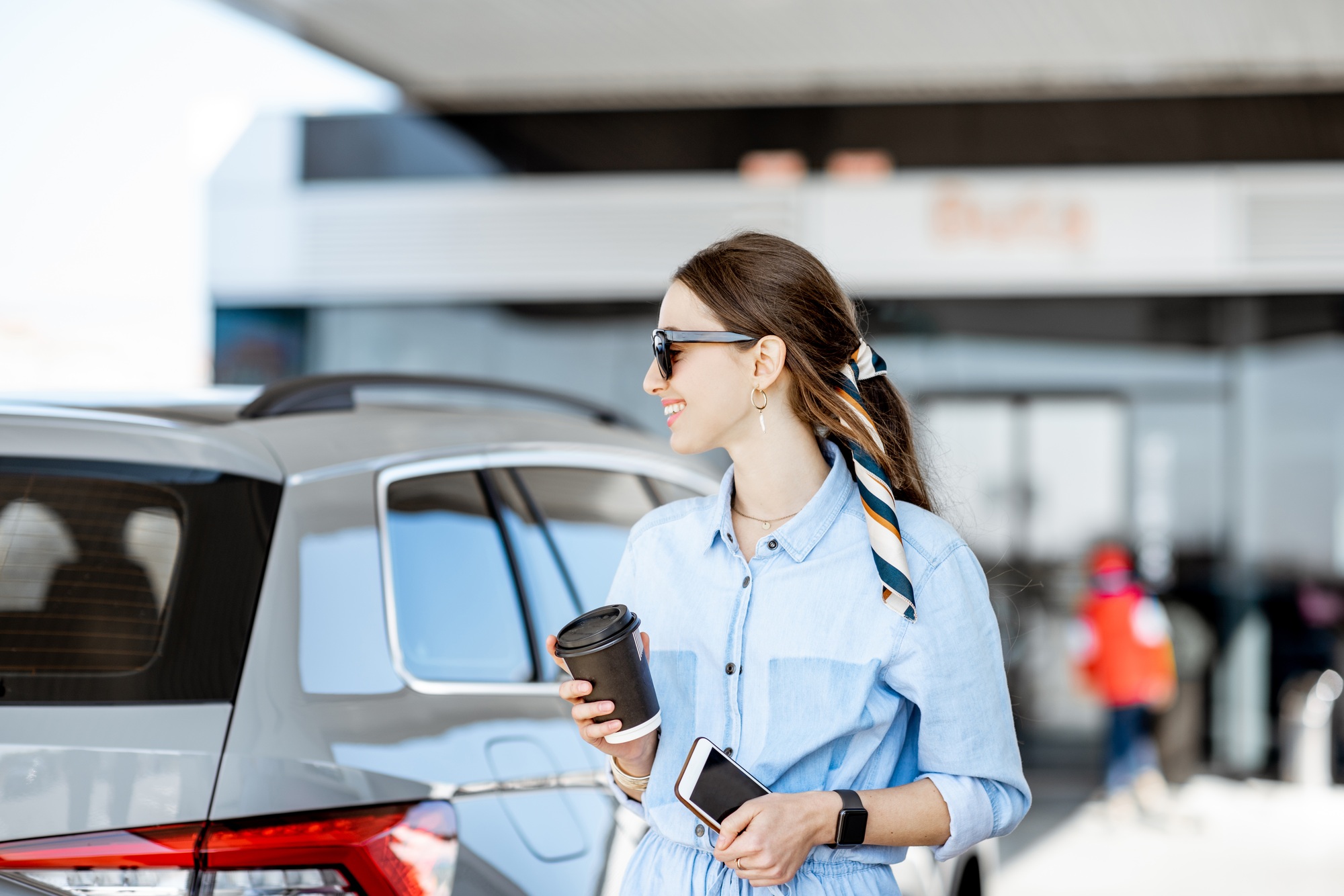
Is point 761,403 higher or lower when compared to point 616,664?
higher

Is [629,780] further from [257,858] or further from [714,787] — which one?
[257,858]

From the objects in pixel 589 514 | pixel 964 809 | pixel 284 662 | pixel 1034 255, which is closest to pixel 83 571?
pixel 284 662

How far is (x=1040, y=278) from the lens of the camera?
8953 mm

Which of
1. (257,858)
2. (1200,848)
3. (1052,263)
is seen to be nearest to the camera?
(257,858)

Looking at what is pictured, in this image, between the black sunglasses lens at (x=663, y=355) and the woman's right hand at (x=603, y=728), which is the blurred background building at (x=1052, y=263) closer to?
the black sunglasses lens at (x=663, y=355)

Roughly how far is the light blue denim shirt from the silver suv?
41 cm

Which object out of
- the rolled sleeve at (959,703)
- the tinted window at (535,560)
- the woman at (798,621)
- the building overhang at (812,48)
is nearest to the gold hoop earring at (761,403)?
the woman at (798,621)

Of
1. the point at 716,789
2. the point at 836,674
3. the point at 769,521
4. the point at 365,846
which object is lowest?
the point at 365,846

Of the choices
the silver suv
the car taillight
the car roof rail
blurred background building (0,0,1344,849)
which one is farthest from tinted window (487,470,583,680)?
blurred background building (0,0,1344,849)

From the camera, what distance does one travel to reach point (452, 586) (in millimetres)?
2387

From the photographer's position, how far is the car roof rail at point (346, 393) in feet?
7.93

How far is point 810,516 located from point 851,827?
40 centimetres

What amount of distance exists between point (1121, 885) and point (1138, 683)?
1.95 metres

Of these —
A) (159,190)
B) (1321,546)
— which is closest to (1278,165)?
(1321,546)
